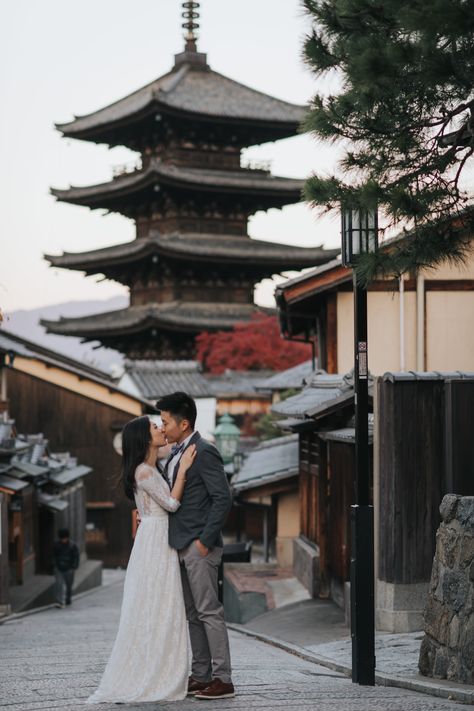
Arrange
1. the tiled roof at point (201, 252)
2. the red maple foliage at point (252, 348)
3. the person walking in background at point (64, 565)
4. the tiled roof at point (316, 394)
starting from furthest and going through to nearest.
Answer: the tiled roof at point (201, 252)
the red maple foliage at point (252, 348)
the person walking in background at point (64, 565)
the tiled roof at point (316, 394)

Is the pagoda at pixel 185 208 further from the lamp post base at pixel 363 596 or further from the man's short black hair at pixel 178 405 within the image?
the man's short black hair at pixel 178 405

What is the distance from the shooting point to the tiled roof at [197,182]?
139 ft

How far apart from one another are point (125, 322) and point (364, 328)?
3542 centimetres

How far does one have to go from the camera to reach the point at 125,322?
43.8 meters

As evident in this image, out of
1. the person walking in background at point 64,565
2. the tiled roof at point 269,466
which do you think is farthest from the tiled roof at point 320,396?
the person walking in background at point 64,565

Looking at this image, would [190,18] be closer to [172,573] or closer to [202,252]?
[202,252]

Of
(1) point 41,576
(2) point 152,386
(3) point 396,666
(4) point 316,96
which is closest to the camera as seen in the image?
(4) point 316,96

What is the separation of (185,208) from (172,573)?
126 ft

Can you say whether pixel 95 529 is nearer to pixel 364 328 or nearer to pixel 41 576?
Answer: pixel 41 576

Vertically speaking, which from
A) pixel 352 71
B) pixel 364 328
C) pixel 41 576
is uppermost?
pixel 352 71

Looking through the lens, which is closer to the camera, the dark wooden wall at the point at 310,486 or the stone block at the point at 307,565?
the stone block at the point at 307,565

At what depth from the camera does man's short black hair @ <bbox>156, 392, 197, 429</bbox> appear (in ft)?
23.8

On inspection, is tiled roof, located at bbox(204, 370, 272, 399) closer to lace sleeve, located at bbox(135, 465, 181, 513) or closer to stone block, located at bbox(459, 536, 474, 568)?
stone block, located at bbox(459, 536, 474, 568)

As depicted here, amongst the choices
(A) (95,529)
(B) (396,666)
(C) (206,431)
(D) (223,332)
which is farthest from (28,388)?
(B) (396,666)
